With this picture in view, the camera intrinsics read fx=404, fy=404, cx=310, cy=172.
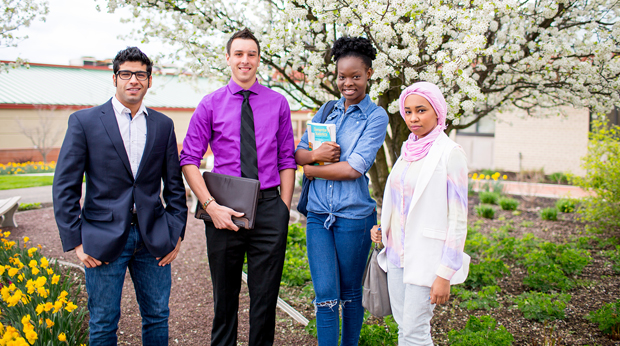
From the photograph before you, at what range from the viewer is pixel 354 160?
2439 mm

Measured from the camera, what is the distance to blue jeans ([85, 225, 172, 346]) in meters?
2.27

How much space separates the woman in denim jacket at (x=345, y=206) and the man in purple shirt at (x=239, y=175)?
0.77 ft

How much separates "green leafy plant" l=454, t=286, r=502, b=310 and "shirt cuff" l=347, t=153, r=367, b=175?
6.28ft

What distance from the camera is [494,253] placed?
16.5ft

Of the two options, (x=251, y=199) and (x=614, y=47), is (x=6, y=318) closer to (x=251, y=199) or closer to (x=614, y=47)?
(x=251, y=199)

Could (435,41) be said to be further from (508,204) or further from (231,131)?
(508,204)

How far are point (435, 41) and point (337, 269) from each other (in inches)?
81.8

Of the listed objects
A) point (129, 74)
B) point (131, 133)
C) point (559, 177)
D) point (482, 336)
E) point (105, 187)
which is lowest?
point (482, 336)

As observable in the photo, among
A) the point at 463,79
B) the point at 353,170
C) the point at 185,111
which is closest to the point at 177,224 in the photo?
the point at 353,170

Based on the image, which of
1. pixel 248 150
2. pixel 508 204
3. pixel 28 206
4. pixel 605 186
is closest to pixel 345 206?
pixel 248 150

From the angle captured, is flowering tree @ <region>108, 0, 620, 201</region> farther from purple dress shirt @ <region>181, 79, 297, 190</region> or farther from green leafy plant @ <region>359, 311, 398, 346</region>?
green leafy plant @ <region>359, 311, 398, 346</region>

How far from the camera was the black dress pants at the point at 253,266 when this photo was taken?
2.49m

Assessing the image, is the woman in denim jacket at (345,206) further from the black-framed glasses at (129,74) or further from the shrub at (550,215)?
the shrub at (550,215)

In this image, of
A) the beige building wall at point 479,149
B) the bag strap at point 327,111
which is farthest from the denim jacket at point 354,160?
the beige building wall at point 479,149
